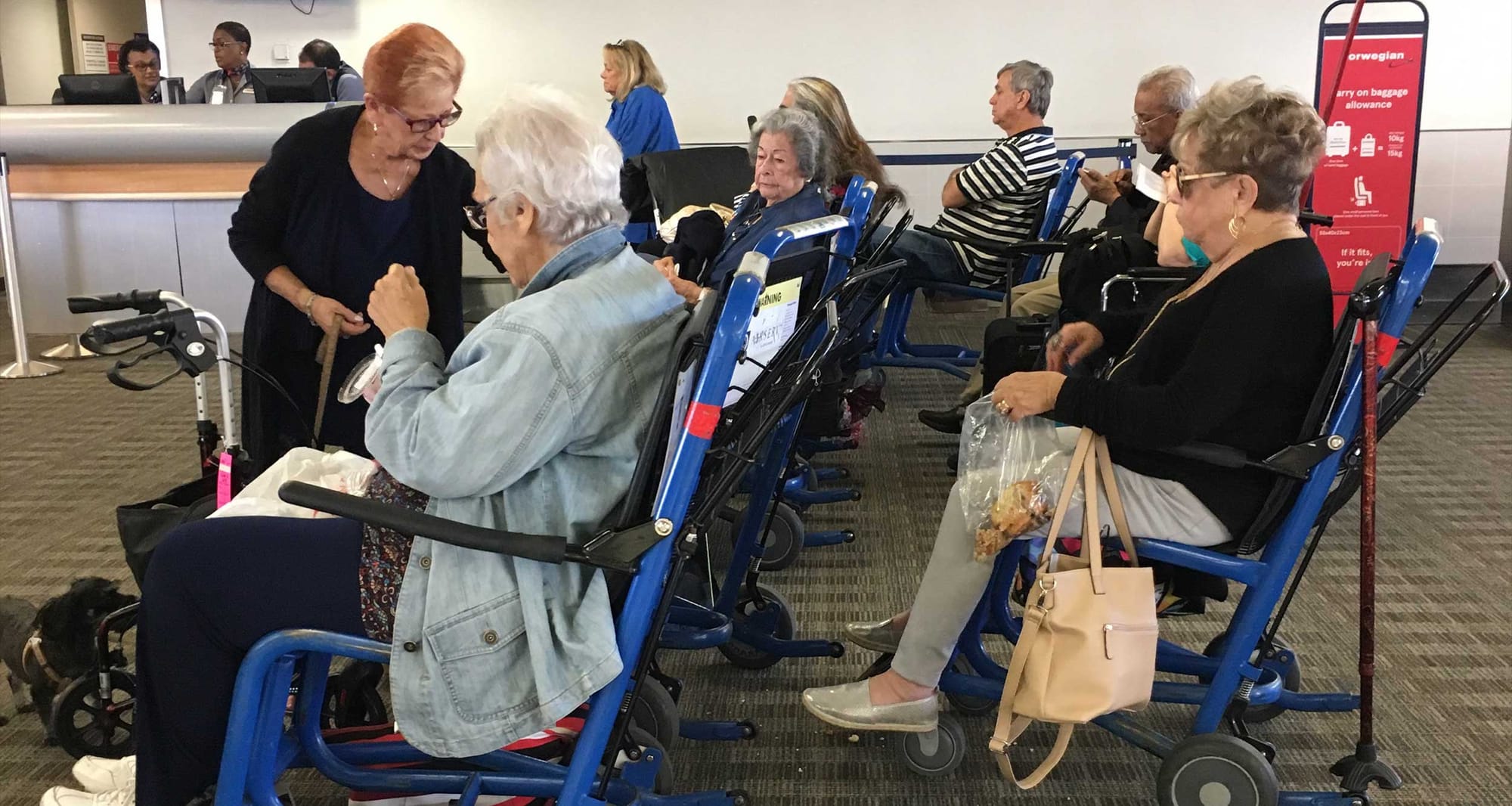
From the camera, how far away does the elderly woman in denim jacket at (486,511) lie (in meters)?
1.39

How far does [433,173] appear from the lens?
2.46 metres

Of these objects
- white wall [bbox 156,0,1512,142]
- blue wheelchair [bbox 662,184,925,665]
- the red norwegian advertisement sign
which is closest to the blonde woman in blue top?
white wall [bbox 156,0,1512,142]

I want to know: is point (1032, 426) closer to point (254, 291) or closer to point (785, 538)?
point (785, 538)

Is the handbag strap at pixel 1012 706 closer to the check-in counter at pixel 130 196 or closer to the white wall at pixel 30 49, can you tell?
the check-in counter at pixel 130 196

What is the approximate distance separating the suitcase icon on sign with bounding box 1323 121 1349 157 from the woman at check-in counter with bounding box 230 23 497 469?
14.7 feet

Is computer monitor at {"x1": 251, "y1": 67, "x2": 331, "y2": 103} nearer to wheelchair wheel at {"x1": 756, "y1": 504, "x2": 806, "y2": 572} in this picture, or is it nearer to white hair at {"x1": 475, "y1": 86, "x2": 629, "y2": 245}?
wheelchair wheel at {"x1": 756, "y1": 504, "x2": 806, "y2": 572}

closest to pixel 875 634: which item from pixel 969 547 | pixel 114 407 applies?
pixel 969 547

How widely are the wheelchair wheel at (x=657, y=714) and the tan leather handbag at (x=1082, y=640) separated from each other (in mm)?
527

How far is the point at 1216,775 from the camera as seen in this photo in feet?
5.91

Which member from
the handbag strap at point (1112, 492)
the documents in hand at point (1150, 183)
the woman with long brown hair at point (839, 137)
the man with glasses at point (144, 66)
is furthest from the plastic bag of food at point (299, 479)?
the man with glasses at point (144, 66)

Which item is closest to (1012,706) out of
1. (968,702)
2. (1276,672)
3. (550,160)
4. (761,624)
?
(968,702)

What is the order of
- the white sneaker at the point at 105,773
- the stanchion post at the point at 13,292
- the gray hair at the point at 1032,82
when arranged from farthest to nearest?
the stanchion post at the point at 13,292, the gray hair at the point at 1032,82, the white sneaker at the point at 105,773

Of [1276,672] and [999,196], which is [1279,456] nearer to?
[1276,672]

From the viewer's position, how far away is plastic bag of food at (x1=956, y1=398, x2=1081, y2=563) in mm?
1846
